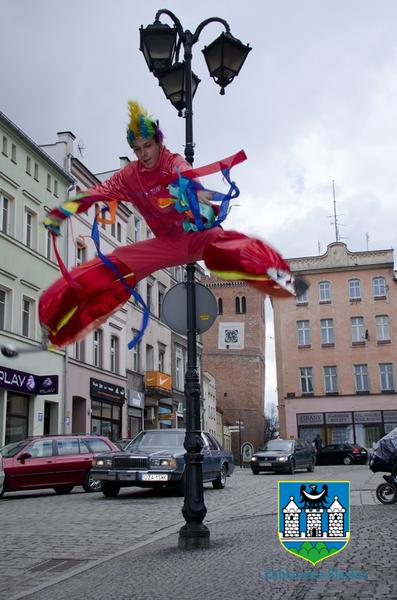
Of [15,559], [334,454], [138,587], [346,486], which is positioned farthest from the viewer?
A: [334,454]

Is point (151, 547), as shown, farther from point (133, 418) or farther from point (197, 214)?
point (133, 418)

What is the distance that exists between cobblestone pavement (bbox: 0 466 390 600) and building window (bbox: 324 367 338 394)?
41.9m

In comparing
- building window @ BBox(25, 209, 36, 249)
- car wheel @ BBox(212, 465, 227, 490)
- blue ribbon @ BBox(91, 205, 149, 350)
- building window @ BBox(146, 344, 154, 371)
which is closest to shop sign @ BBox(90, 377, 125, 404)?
building window @ BBox(146, 344, 154, 371)

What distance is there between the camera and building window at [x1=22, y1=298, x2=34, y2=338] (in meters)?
28.6

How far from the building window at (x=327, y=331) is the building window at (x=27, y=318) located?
3223 cm

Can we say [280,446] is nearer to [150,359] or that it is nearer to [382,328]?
[150,359]

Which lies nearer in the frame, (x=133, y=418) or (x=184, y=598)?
(x=184, y=598)

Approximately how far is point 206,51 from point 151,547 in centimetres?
605

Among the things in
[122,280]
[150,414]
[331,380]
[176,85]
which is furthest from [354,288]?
[122,280]

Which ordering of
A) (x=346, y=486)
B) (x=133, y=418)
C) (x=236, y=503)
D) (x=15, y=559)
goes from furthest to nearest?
1. (x=133, y=418)
2. (x=236, y=503)
3. (x=15, y=559)
4. (x=346, y=486)

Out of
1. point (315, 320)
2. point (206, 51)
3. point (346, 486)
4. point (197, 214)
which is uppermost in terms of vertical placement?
point (315, 320)

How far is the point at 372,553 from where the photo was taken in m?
7.50

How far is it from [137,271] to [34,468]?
1323 centimetres

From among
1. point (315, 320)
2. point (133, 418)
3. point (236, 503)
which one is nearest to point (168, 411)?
point (133, 418)
